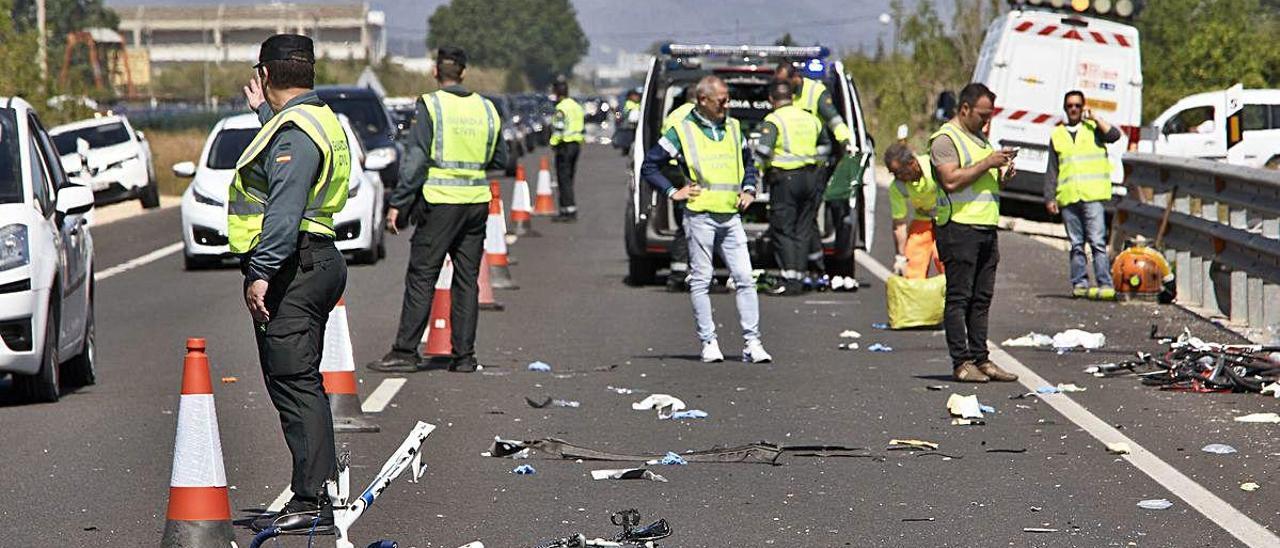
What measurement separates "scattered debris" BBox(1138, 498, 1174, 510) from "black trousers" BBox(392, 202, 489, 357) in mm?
5122

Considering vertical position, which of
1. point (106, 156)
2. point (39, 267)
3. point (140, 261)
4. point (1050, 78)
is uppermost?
point (39, 267)

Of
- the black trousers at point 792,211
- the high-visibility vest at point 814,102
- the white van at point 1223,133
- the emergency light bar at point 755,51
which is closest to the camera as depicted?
the black trousers at point 792,211

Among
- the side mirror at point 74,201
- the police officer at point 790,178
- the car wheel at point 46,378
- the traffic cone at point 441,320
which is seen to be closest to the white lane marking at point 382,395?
the traffic cone at point 441,320

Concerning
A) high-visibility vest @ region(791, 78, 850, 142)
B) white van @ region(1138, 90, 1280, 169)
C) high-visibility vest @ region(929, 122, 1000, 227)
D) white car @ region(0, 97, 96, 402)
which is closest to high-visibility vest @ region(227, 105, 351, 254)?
white car @ region(0, 97, 96, 402)

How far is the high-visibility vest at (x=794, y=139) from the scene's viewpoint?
17.3m

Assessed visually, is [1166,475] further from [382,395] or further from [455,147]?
[455,147]

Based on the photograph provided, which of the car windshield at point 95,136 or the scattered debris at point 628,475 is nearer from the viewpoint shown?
the scattered debris at point 628,475

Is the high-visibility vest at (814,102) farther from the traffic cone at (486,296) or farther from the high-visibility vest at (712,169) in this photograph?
the high-visibility vest at (712,169)

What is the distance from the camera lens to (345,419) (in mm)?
10438

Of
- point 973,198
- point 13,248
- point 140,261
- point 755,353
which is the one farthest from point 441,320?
point 140,261

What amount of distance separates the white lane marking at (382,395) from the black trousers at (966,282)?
3104 millimetres

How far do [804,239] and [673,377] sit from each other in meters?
5.30

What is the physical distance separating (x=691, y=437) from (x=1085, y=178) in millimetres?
7934

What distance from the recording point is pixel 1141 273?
1727cm
